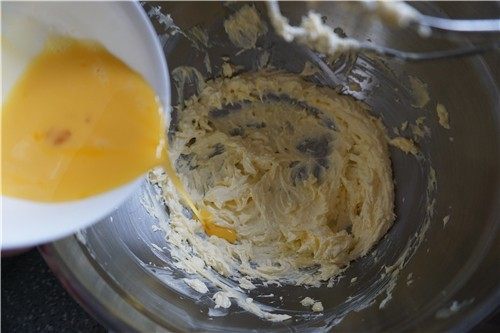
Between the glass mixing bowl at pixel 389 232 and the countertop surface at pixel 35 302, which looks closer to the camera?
the glass mixing bowl at pixel 389 232

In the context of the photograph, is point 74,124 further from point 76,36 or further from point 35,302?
point 35,302

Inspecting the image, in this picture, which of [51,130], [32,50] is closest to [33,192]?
[51,130]

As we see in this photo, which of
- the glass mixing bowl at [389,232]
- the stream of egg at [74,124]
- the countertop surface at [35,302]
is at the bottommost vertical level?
the countertop surface at [35,302]

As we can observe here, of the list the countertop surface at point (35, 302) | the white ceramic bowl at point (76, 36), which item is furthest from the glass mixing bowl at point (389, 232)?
the countertop surface at point (35, 302)

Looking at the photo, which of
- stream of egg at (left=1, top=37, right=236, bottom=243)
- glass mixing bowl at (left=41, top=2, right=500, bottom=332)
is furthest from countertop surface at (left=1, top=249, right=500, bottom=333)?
stream of egg at (left=1, top=37, right=236, bottom=243)

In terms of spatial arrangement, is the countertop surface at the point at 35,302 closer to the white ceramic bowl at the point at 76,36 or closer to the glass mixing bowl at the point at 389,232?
the glass mixing bowl at the point at 389,232

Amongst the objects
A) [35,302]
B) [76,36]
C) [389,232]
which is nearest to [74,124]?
[76,36]
